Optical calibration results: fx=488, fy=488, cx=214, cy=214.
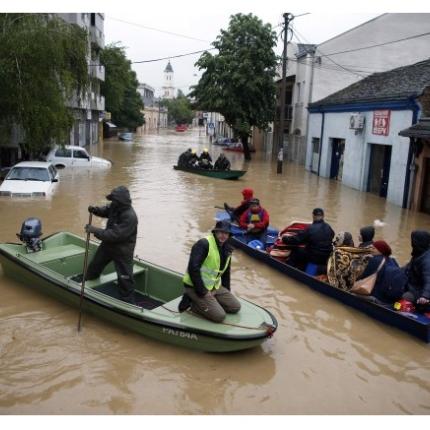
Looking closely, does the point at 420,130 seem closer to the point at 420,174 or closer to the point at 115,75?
the point at 420,174

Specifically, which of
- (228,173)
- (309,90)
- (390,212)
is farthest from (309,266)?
(309,90)

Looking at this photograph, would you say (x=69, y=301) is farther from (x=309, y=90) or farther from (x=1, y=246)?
(x=309, y=90)

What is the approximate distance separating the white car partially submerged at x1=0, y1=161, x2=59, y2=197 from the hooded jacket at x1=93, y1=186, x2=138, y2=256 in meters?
9.55

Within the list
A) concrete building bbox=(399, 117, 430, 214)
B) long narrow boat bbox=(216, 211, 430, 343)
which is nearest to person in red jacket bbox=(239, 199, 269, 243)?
long narrow boat bbox=(216, 211, 430, 343)

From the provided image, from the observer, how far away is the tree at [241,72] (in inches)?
1287

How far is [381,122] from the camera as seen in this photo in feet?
66.1

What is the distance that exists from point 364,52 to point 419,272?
24.9 m

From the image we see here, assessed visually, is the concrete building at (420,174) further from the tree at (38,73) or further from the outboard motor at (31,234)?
the outboard motor at (31,234)

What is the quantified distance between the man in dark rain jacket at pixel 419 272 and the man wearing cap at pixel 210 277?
273 cm

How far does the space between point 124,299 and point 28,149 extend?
42.1 ft

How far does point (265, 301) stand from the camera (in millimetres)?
8664

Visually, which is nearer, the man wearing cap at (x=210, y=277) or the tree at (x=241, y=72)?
the man wearing cap at (x=210, y=277)

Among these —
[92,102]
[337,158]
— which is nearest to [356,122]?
[337,158]

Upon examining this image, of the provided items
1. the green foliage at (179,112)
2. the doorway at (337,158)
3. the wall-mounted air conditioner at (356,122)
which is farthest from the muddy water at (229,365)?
the green foliage at (179,112)
